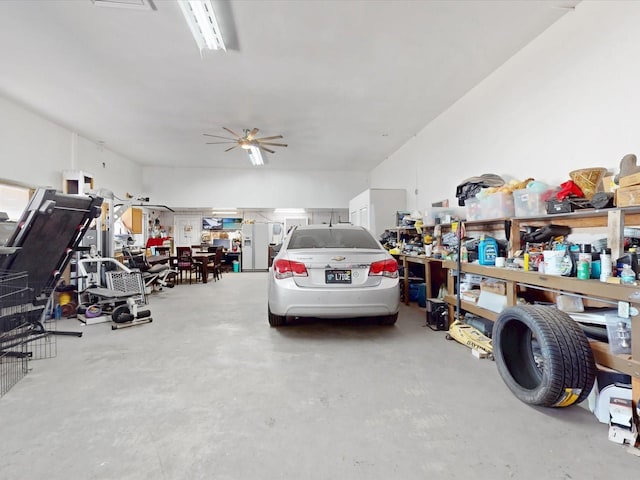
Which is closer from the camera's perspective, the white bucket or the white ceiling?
the white bucket

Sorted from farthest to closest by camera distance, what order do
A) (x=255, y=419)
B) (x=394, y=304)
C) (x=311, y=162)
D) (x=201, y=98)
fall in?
(x=311, y=162) → (x=201, y=98) → (x=394, y=304) → (x=255, y=419)

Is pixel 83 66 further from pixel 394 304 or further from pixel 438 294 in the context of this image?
pixel 438 294

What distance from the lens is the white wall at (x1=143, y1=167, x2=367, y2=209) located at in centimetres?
1032

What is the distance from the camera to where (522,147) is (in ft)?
12.1

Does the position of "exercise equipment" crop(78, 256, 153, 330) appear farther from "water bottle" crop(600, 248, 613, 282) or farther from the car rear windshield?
"water bottle" crop(600, 248, 613, 282)

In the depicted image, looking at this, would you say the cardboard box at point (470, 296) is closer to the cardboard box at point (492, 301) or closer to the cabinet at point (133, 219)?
the cardboard box at point (492, 301)

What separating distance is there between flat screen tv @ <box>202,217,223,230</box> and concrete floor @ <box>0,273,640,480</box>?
9.12 metres

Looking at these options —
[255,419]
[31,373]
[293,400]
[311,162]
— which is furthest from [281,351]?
[311,162]

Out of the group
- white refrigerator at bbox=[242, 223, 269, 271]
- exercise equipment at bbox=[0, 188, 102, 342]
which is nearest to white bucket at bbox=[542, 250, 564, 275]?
exercise equipment at bbox=[0, 188, 102, 342]

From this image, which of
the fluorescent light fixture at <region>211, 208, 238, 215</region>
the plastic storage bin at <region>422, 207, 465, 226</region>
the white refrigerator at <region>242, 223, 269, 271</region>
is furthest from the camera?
the fluorescent light fixture at <region>211, 208, 238, 215</region>

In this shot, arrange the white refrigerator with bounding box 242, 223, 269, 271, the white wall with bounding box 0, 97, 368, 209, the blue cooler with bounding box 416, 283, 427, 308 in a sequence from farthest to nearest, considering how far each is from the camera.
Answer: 1. the white refrigerator with bounding box 242, 223, 269, 271
2. the white wall with bounding box 0, 97, 368, 209
3. the blue cooler with bounding box 416, 283, 427, 308

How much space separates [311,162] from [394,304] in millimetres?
7063

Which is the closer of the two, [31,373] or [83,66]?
[31,373]

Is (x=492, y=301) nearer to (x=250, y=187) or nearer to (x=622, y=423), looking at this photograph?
(x=622, y=423)
